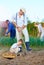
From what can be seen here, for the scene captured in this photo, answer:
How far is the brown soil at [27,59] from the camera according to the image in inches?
100

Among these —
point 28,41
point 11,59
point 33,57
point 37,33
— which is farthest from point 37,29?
point 11,59

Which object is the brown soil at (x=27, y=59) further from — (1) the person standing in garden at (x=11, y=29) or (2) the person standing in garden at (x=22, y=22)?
(1) the person standing in garden at (x=11, y=29)

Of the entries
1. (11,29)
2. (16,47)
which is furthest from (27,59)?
(11,29)

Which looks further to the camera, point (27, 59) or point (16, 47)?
point (16, 47)

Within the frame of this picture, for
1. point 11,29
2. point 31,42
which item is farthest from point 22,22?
point 31,42

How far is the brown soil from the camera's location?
8.34 feet

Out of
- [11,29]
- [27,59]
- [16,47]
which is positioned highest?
[11,29]

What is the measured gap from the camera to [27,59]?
8.42 feet

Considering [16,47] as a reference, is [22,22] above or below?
above

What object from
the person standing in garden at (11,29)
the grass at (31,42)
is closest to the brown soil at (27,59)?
the grass at (31,42)

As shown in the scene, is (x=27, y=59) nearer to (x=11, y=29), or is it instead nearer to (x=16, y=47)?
(x=16, y=47)

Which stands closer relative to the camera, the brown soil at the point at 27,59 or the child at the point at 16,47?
the brown soil at the point at 27,59

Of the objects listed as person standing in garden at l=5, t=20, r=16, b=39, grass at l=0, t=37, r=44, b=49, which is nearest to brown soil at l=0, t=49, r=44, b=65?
grass at l=0, t=37, r=44, b=49

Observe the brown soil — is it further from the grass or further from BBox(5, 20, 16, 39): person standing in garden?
BBox(5, 20, 16, 39): person standing in garden
